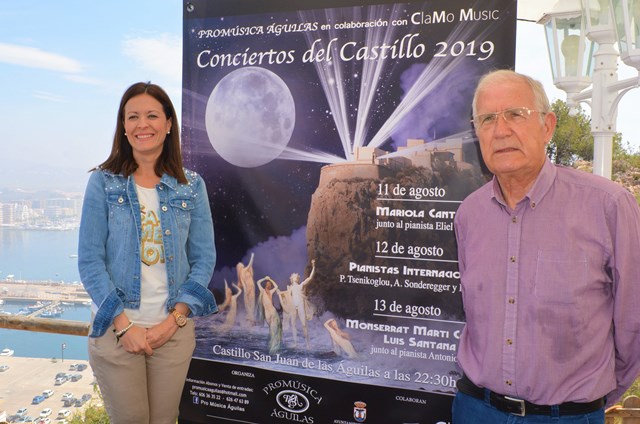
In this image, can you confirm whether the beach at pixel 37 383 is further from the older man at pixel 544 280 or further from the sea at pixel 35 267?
the older man at pixel 544 280

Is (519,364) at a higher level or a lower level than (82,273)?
lower

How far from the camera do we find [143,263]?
1.78 m

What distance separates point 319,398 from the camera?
2.42 m

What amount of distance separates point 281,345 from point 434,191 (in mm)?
1065

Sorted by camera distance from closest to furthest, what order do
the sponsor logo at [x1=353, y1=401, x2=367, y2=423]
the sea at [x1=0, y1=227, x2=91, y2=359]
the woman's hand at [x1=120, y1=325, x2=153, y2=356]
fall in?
the woman's hand at [x1=120, y1=325, x2=153, y2=356] → the sponsor logo at [x1=353, y1=401, x2=367, y2=423] → the sea at [x1=0, y1=227, x2=91, y2=359]

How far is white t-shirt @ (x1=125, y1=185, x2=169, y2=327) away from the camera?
177 cm

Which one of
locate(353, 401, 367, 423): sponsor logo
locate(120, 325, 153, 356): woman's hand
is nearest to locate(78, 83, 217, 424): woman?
locate(120, 325, 153, 356): woman's hand

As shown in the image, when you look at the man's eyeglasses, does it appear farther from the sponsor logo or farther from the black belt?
the sponsor logo

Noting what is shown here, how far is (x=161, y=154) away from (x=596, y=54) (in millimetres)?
2241

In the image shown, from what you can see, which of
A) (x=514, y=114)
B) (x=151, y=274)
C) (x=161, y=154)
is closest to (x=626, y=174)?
(x=514, y=114)

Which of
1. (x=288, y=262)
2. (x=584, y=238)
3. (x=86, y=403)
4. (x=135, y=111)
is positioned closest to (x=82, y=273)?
(x=135, y=111)

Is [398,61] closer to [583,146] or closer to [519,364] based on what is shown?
[519,364]

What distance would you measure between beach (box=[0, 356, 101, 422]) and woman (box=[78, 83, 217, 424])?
1934 mm

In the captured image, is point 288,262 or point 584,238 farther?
point 288,262
